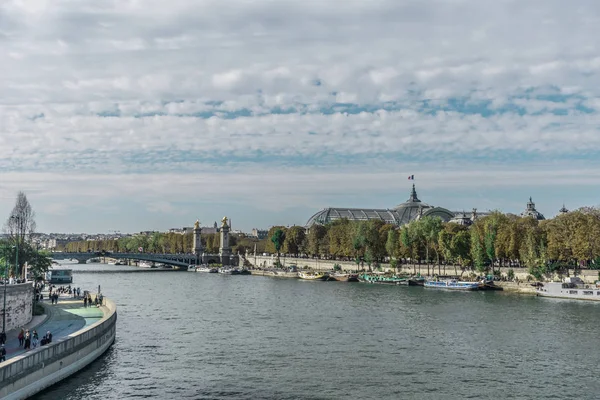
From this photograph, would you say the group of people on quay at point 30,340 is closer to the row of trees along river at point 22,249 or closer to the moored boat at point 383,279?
the row of trees along river at point 22,249

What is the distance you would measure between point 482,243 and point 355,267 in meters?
39.5

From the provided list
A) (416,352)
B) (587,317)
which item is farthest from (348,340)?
(587,317)

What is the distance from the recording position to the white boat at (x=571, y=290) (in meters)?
80.2

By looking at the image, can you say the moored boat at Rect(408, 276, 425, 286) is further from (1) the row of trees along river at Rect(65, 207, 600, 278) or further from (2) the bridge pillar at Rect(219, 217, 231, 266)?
(2) the bridge pillar at Rect(219, 217, 231, 266)

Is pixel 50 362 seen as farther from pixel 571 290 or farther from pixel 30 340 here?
pixel 571 290

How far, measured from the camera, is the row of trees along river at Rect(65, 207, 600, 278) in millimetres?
94438

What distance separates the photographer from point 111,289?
9912cm

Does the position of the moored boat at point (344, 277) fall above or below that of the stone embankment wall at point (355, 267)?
below

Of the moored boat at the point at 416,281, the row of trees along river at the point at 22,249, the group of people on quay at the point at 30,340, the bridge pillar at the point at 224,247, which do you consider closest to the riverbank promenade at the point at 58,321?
the group of people on quay at the point at 30,340

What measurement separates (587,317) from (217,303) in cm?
4037

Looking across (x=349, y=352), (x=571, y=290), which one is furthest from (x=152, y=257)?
(x=349, y=352)

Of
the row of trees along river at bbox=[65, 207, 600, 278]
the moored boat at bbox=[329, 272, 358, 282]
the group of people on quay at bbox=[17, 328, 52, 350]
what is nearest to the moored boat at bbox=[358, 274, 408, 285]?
the moored boat at bbox=[329, 272, 358, 282]

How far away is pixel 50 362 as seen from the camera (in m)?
32.2

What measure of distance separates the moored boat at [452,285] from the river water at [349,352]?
2020 centimetres
